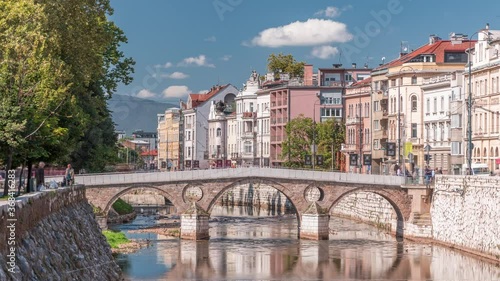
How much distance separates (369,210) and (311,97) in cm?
3783

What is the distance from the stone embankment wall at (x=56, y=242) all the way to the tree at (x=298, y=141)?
62.3 meters

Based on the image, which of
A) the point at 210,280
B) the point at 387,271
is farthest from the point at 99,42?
the point at 387,271

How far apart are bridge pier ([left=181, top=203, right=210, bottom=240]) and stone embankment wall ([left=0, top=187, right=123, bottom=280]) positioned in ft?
72.6

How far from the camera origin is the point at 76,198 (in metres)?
43.6

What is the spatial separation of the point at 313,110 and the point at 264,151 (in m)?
12.3

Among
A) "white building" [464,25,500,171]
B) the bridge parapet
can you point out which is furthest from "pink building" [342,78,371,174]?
the bridge parapet

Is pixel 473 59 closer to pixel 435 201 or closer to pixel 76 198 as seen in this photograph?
pixel 435 201

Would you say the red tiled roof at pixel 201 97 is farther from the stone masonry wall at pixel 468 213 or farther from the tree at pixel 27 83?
the tree at pixel 27 83

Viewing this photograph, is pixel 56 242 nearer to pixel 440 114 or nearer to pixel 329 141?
pixel 440 114

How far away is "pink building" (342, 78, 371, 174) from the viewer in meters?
103

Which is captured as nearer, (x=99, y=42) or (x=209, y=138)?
(x=99, y=42)

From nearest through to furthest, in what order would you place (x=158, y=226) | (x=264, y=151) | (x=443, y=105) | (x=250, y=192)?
(x=158, y=226) < (x=443, y=105) < (x=250, y=192) < (x=264, y=151)

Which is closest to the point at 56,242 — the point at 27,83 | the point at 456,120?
the point at 27,83

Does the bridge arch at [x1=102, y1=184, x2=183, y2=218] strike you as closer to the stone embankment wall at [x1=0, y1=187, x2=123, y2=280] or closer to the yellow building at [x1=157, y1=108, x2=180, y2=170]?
the stone embankment wall at [x1=0, y1=187, x2=123, y2=280]
